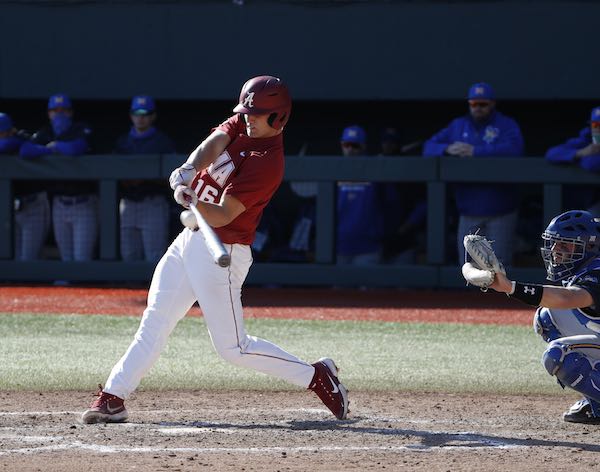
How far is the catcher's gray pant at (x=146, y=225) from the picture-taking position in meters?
10.8

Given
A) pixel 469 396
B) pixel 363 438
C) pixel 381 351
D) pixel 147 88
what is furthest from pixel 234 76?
pixel 363 438

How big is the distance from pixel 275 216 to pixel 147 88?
1988 millimetres

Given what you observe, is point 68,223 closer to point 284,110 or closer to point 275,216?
point 275,216

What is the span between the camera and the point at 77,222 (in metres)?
10.9

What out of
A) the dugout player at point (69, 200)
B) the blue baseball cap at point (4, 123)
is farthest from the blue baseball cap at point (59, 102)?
the blue baseball cap at point (4, 123)

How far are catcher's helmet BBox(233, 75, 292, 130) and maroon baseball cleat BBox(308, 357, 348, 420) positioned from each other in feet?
3.63

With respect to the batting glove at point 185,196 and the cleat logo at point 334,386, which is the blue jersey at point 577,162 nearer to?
the cleat logo at point 334,386

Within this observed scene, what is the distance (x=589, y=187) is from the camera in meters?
10.3

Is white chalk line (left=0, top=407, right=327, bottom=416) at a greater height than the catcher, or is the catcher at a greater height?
the catcher

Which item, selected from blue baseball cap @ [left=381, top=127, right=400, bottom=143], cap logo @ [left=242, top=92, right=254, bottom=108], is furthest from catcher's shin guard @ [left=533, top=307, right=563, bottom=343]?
blue baseball cap @ [left=381, top=127, right=400, bottom=143]

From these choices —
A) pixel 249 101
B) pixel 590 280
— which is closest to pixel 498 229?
pixel 590 280

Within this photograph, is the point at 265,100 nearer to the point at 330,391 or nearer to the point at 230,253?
the point at 230,253

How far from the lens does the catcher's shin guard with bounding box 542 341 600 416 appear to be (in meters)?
4.86

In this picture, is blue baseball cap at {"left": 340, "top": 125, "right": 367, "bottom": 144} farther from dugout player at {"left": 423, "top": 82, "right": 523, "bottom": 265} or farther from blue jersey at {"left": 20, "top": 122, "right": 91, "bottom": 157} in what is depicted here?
blue jersey at {"left": 20, "top": 122, "right": 91, "bottom": 157}
